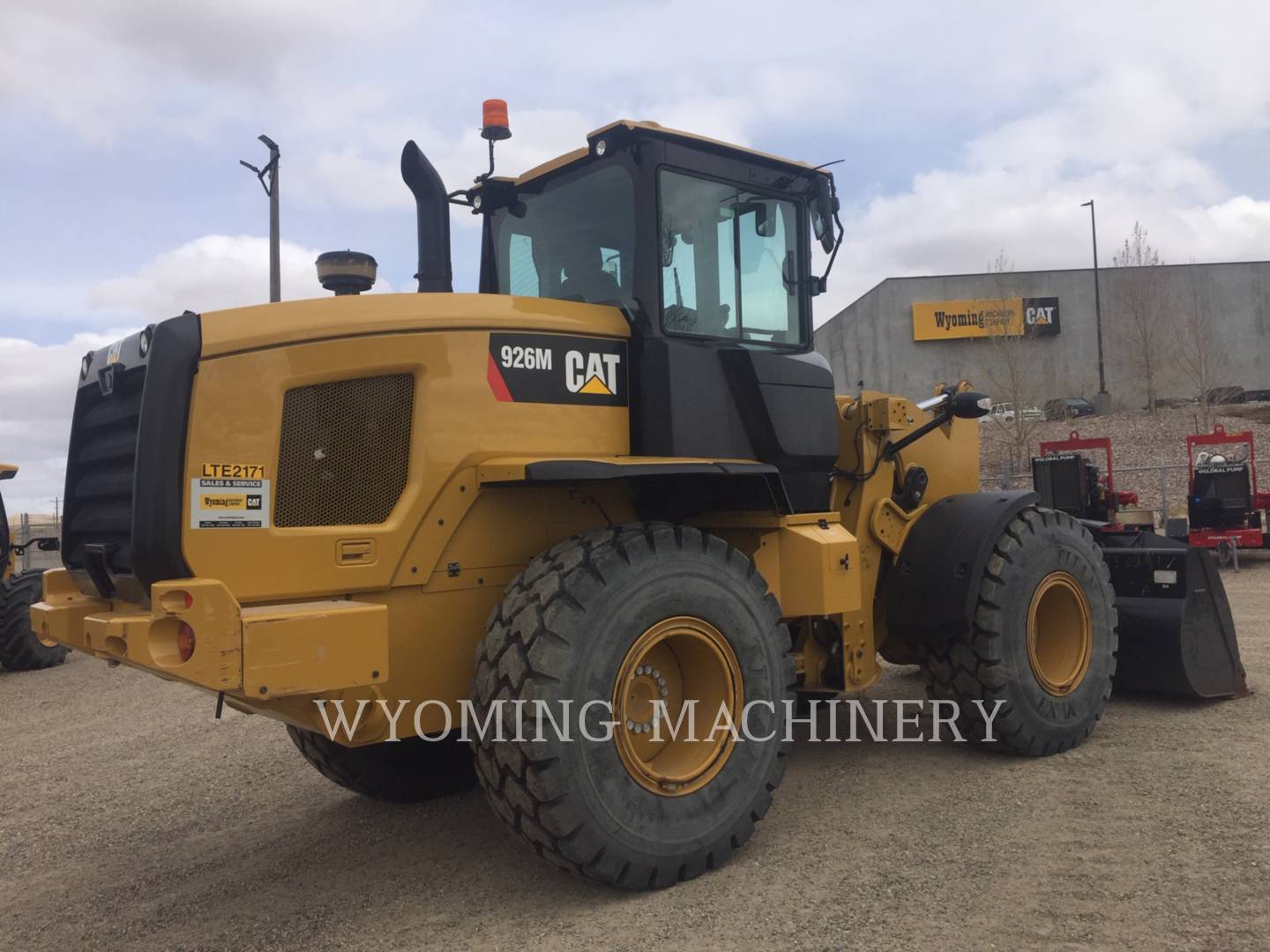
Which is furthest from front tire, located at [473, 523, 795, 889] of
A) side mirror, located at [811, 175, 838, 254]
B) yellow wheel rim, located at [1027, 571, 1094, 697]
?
yellow wheel rim, located at [1027, 571, 1094, 697]

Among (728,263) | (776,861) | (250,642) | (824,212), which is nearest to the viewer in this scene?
(250,642)

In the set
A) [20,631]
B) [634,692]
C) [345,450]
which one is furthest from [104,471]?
[20,631]

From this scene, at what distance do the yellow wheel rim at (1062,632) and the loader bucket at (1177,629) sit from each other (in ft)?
2.86

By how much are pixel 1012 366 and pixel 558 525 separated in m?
26.5

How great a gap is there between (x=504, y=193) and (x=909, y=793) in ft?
11.4

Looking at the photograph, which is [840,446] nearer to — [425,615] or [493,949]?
[425,615]

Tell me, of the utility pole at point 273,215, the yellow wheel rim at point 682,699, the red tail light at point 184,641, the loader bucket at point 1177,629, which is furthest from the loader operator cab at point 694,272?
the utility pole at point 273,215

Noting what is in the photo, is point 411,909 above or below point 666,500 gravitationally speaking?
below

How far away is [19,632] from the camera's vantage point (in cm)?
1081

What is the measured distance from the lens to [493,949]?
3.36 meters

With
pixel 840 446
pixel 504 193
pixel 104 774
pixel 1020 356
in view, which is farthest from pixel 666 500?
pixel 1020 356

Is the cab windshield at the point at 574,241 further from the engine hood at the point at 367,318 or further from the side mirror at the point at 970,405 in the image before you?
the side mirror at the point at 970,405

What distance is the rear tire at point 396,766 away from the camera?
4902mm

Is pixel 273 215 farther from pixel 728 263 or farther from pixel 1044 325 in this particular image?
pixel 1044 325
